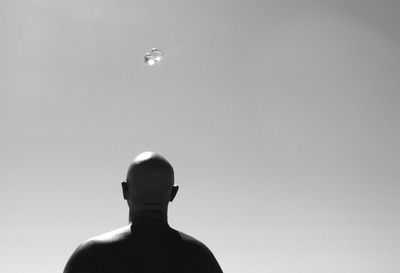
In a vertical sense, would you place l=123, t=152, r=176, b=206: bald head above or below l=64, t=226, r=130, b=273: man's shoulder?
above

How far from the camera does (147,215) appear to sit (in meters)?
5.70

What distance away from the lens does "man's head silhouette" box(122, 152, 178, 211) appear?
5.59m

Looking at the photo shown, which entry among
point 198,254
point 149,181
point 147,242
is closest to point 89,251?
point 147,242

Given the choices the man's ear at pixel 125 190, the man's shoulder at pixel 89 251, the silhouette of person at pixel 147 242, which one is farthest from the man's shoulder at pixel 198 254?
the man's ear at pixel 125 190

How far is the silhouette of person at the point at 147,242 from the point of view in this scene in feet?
17.2

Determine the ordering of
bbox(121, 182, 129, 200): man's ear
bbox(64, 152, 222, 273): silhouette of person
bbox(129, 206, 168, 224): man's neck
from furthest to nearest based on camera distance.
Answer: bbox(121, 182, 129, 200): man's ear
bbox(129, 206, 168, 224): man's neck
bbox(64, 152, 222, 273): silhouette of person

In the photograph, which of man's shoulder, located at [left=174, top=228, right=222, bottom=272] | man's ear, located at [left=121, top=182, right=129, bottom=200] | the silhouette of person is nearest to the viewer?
the silhouette of person

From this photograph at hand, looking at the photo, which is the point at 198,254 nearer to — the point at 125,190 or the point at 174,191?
the point at 174,191

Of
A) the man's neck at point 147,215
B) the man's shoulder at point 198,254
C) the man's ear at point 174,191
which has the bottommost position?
the man's shoulder at point 198,254

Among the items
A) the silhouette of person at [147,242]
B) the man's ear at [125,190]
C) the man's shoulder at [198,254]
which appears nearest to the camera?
the silhouette of person at [147,242]

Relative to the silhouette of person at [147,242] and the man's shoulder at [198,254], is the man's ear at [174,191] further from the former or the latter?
the man's shoulder at [198,254]

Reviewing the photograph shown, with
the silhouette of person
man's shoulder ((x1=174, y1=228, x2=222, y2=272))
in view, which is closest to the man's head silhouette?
the silhouette of person

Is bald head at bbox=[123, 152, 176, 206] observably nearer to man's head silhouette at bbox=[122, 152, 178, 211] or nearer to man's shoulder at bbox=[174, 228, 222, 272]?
man's head silhouette at bbox=[122, 152, 178, 211]

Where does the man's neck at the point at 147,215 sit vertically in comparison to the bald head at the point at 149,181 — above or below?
below
